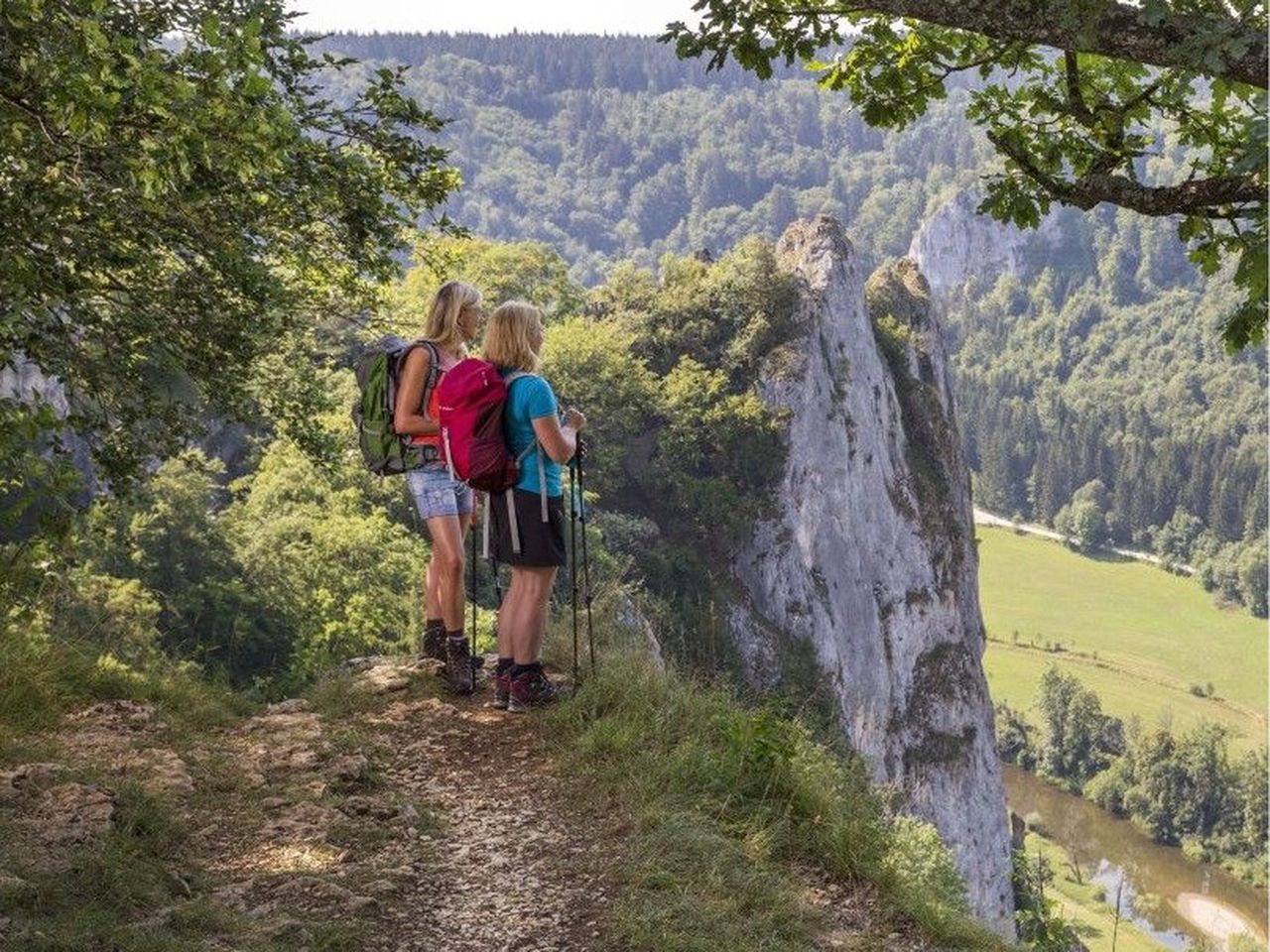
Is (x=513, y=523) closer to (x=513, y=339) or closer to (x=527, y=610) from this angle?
(x=527, y=610)

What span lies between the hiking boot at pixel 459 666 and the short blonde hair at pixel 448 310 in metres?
2.06

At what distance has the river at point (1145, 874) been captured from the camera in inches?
3071

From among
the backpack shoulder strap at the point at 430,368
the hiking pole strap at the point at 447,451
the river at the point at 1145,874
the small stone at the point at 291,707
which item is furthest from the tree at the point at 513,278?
the river at the point at 1145,874

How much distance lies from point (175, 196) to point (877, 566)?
4335 centimetres

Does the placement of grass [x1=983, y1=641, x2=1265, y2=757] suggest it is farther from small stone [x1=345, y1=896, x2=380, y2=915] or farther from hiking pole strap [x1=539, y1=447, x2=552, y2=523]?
small stone [x1=345, y1=896, x2=380, y2=915]

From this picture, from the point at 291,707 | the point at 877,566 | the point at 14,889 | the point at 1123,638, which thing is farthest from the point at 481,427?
the point at 1123,638

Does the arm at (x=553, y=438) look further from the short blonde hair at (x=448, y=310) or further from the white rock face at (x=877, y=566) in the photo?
the white rock face at (x=877, y=566)

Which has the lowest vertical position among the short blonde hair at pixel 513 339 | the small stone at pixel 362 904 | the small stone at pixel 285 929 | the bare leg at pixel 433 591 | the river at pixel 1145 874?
the river at pixel 1145 874

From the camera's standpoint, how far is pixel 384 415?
27.8 feet

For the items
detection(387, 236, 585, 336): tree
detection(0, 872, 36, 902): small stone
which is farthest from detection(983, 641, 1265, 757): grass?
detection(0, 872, 36, 902): small stone

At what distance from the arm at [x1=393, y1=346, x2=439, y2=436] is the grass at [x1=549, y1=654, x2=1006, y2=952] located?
1934mm

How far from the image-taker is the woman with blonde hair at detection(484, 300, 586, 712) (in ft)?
24.5

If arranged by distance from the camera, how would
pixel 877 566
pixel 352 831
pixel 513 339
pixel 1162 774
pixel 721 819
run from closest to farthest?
1. pixel 352 831
2. pixel 721 819
3. pixel 513 339
4. pixel 877 566
5. pixel 1162 774

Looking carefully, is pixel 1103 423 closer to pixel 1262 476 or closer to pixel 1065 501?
pixel 1065 501
